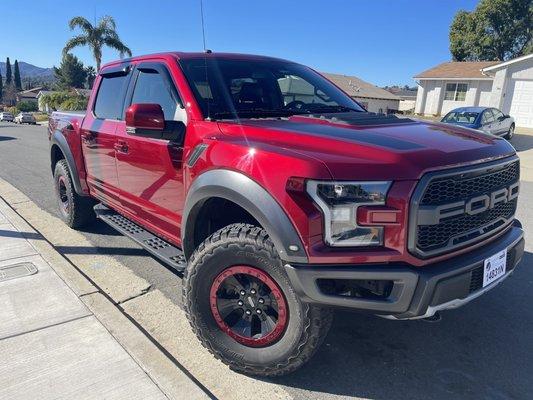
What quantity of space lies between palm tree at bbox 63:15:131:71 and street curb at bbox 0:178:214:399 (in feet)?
91.7

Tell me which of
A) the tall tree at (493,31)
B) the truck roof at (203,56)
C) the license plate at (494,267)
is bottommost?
the license plate at (494,267)

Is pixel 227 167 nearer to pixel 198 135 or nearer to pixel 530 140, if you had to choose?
pixel 198 135

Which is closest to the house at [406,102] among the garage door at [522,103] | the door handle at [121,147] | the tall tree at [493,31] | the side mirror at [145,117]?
the tall tree at [493,31]

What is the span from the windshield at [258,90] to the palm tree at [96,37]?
2858 centimetres

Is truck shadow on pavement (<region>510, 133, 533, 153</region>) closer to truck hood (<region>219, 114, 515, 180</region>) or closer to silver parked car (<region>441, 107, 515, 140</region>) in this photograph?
silver parked car (<region>441, 107, 515, 140</region>)

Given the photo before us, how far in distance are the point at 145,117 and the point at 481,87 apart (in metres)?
31.8

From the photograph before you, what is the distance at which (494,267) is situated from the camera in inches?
98.5

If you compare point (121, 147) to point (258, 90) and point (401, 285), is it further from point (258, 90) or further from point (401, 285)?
point (401, 285)

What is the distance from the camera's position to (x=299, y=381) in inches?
103

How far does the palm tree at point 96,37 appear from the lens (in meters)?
28.5

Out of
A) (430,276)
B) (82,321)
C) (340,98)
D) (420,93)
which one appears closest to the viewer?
(430,276)

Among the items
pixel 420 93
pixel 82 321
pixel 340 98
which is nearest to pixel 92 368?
pixel 82 321

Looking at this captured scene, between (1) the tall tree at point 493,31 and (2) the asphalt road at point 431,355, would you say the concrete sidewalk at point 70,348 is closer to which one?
(2) the asphalt road at point 431,355

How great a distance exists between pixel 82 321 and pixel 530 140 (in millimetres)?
20408
